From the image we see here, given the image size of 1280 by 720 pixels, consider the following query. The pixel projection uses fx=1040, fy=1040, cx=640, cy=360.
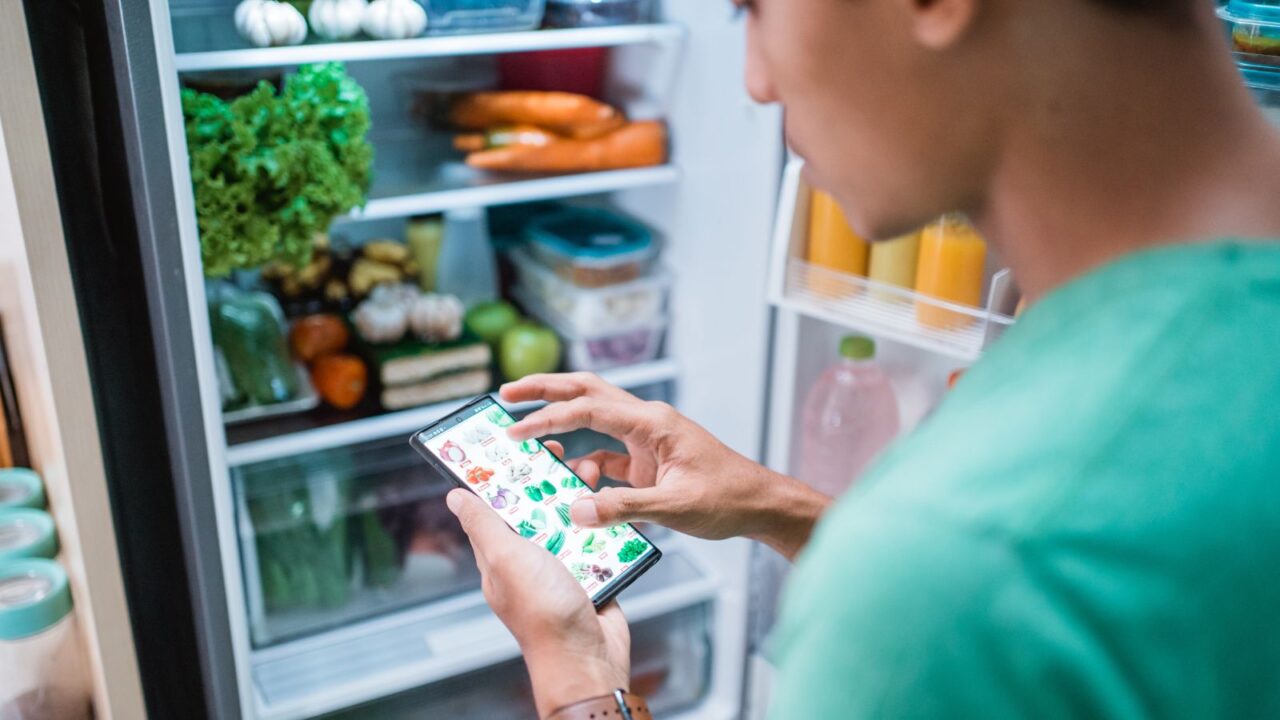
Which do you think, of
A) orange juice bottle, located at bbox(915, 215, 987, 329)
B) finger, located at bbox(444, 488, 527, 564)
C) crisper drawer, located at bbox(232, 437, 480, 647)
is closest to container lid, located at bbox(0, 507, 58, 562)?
crisper drawer, located at bbox(232, 437, 480, 647)

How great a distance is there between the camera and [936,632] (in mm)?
391

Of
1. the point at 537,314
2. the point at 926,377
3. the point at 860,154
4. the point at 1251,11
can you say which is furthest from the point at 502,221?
the point at 860,154

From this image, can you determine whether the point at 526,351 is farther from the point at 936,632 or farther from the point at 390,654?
the point at 936,632

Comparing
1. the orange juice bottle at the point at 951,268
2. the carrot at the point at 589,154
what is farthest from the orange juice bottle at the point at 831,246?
the carrot at the point at 589,154

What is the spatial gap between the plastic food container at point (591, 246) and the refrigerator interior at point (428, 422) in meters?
0.07

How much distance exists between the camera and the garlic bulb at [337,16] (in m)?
1.44

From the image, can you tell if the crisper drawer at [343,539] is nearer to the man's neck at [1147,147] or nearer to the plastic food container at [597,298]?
the plastic food container at [597,298]

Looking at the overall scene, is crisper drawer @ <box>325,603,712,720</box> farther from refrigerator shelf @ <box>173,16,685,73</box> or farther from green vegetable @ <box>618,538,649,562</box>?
refrigerator shelf @ <box>173,16,685,73</box>

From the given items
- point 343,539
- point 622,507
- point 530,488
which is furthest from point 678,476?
point 343,539

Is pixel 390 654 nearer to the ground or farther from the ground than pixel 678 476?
nearer to the ground

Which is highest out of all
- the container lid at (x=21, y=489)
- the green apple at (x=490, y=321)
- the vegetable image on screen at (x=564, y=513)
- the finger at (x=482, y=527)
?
the finger at (x=482, y=527)

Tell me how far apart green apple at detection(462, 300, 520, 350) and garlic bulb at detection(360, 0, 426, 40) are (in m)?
0.52

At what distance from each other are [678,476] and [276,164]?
710 mm

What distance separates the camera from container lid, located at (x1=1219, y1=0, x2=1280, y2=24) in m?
1.04
